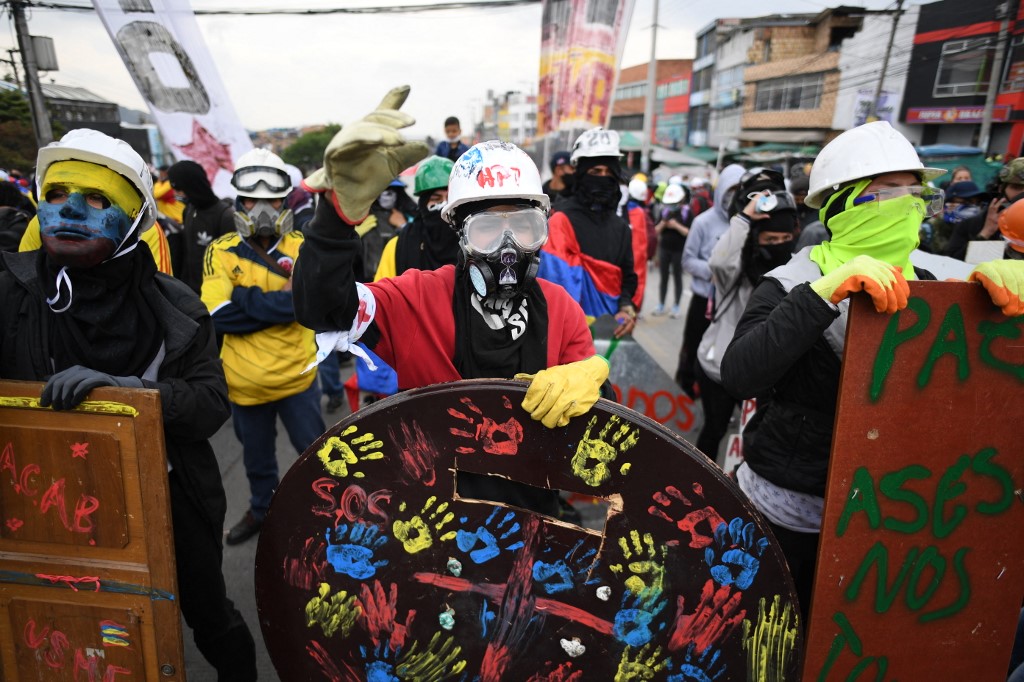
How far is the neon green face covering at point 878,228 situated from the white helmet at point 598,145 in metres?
2.53

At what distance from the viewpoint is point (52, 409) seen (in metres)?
1.46

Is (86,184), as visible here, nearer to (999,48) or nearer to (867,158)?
(867,158)

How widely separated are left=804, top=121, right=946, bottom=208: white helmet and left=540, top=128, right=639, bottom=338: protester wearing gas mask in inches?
88.3

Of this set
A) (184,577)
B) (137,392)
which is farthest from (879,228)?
(184,577)

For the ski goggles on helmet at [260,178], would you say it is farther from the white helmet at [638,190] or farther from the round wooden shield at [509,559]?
the white helmet at [638,190]

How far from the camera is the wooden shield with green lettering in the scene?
4.56 ft

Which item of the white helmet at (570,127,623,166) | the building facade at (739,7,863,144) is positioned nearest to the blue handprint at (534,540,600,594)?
the white helmet at (570,127,623,166)

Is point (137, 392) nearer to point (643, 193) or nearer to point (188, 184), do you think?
point (188, 184)

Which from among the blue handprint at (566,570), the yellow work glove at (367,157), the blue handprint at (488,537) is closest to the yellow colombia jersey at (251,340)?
the yellow work glove at (367,157)

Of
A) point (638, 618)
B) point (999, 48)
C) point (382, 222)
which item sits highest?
point (999, 48)

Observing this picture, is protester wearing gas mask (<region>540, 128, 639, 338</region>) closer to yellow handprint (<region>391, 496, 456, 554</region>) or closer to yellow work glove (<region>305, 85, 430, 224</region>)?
yellow work glove (<region>305, 85, 430, 224</region>)

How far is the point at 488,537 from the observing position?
1.37m

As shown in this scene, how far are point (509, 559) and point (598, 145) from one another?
11.4ft

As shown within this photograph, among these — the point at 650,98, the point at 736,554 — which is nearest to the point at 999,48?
the point at 650,98
